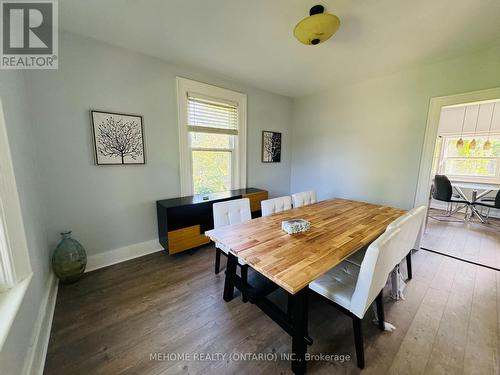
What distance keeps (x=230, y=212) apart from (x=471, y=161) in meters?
6.03

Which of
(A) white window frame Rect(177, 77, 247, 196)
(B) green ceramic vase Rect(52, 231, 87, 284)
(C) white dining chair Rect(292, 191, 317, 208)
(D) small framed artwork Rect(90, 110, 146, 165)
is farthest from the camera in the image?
(A) white window frame Rect(177, 77, 247, 196)

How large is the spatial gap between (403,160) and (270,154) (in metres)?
2.07

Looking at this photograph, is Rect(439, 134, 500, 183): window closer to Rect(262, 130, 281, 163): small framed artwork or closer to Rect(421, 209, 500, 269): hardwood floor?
Rect(421, 209, 500, 269): hardwood floor

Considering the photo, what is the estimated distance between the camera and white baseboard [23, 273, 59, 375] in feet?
3.69

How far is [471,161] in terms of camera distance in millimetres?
4648

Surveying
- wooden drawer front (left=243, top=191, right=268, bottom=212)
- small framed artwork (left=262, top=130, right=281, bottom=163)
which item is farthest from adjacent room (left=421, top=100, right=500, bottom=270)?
small framed artwork (left=262, top=130, right=281, bottom=163)

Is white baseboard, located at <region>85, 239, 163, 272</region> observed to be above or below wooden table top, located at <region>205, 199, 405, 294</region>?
below

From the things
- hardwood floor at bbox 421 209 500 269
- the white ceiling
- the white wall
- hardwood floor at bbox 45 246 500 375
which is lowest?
hardwood floor at bbox 45 246 500 375

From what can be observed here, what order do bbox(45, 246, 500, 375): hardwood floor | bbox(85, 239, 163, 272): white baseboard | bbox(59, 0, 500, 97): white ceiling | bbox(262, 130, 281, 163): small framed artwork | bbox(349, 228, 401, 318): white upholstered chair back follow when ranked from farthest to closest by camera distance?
bbox(262, 130, 281, 163): small framed artwork < bbox(85, 239, 163, 272): white baseboard < bbox(59, 0, 500, 97): white ceiling < bbox(45, 246, 500, 375): hardwood floor < bbox(349, 228, 401, 318): white upholstered chair back

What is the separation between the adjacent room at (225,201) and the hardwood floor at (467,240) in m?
0.04

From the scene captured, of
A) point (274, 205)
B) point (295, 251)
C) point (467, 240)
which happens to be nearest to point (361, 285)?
point (295, 251)

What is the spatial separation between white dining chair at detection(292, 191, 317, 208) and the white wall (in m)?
3.44

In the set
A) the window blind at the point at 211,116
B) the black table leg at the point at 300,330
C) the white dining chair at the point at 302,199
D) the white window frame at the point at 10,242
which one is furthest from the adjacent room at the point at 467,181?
the white window frame at the point at 10,242

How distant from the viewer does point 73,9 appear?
1612mm
